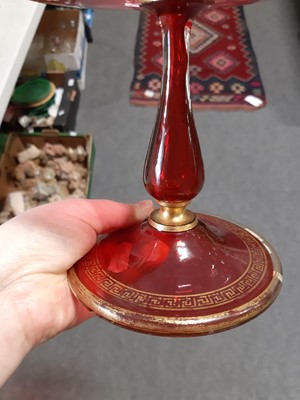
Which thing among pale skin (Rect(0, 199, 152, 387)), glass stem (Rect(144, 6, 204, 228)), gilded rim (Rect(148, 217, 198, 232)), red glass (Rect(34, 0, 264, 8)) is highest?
red glass (Rect(34, 0, 264, 8))

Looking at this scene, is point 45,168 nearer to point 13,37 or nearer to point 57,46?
point 13,37

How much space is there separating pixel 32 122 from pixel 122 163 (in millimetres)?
340

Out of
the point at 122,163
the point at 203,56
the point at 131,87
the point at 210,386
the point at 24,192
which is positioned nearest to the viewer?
the point at 210,386

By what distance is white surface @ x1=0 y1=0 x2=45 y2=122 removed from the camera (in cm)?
101

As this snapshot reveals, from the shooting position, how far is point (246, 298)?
45 cm

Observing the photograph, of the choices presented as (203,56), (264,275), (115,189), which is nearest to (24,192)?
(115,189)

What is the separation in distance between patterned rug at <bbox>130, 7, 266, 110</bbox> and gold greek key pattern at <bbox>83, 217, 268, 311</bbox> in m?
1.30

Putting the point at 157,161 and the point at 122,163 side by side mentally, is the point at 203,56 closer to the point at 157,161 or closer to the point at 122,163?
the point at 122,163

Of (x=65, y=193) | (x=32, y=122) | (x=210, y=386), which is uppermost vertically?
(x=32, y=122)

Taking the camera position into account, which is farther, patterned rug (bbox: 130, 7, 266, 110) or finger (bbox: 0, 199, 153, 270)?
patterned rug (bbox: 130, 7, 266, 110)

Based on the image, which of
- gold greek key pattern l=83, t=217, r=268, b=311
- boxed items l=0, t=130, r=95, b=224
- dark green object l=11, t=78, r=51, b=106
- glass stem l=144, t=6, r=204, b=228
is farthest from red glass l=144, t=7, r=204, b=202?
dark green object l=11, t=78, r=51, b=106

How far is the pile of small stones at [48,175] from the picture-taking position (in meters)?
1.34

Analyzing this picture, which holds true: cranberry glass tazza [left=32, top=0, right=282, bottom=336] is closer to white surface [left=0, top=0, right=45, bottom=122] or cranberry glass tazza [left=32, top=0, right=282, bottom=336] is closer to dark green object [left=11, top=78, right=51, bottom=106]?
white surface [left=0, top=0, right=45, bottom=122]

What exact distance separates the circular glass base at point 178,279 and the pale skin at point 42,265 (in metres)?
0.04
